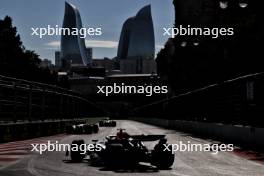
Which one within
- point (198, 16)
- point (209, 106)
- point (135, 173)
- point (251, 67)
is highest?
point (198, 16)

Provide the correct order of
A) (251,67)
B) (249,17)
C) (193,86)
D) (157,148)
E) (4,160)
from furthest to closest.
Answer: (193,86) → (249,17) → (251,67) → (4,160) → (157,148)

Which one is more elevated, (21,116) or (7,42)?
(7,42)

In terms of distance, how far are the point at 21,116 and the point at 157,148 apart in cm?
1767

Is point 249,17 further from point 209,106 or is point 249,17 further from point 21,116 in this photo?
point 21,116

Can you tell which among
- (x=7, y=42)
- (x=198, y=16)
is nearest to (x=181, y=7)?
(x=198, y=16)

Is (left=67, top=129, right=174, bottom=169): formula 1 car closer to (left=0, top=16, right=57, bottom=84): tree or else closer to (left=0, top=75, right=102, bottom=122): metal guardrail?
(left=0, top=75, right=102, bottom=122): metal guardrail

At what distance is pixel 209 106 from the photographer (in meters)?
35.4

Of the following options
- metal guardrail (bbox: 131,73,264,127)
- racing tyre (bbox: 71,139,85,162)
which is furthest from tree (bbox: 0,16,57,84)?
racing tyre (bbox: 71,139,85,162)

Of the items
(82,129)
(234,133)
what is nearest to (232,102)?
(234,133)

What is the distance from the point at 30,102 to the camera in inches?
1187

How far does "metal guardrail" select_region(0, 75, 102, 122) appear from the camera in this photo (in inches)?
1027

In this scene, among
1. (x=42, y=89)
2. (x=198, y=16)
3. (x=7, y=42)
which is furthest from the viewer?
(x=198, y=16)

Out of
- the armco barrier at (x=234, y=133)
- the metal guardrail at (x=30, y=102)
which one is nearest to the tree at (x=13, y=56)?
the metal guardrail at (x=30, y=102)

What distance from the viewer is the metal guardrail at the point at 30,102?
85.6 feet
